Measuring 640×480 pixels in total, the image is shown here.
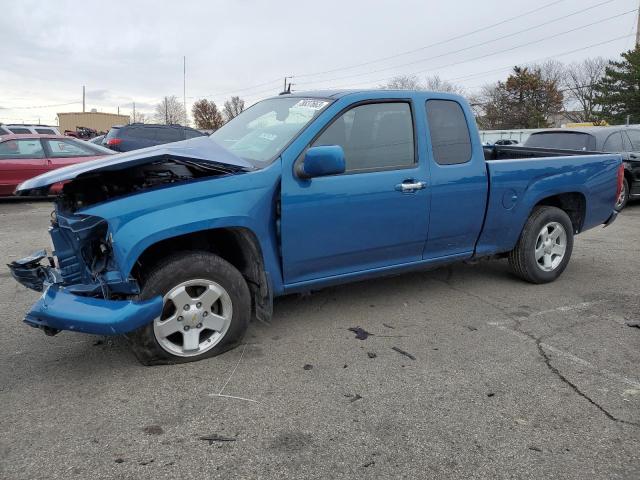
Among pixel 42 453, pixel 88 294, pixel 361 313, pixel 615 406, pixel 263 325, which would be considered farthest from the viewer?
pixel 361 313

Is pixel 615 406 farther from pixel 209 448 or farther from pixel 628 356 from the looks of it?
pixel 209 448

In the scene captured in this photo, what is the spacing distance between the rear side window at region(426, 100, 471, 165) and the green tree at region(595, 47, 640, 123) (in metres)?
33.1

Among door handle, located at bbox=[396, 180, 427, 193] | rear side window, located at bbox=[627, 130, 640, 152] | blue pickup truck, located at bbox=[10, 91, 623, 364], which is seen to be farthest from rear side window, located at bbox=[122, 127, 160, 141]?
door handle, located at bbox=[396, 180, 427, 193]

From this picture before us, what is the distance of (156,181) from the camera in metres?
3.91

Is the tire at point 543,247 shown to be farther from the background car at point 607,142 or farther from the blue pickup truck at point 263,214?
the background car at point 607,142

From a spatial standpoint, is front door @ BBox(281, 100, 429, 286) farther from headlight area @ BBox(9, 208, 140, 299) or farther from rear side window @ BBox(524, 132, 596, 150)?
rear side window @ BBox(524, 132, 596, 150)

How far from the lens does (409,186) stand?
423 centimetres

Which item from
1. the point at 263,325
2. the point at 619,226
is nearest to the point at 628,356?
the point at 263,325

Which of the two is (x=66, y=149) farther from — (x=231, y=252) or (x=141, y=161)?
(x=141, y=161)

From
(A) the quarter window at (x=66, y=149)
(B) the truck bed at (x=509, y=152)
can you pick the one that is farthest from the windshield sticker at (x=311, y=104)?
(A) the quarter window at (x=66, y=149)

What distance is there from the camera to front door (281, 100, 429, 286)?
385 cm

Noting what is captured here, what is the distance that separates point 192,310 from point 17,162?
9.53 m

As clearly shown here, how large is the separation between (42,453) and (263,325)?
196 centimetres

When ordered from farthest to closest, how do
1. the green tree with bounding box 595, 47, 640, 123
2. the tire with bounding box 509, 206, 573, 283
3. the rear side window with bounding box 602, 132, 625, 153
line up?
the green tree with bounding box 595, 47, 640, 123, the rear side window with bounding box 602, 132, 625, 153, the tire with bounding box 509, 206, 573, 283
